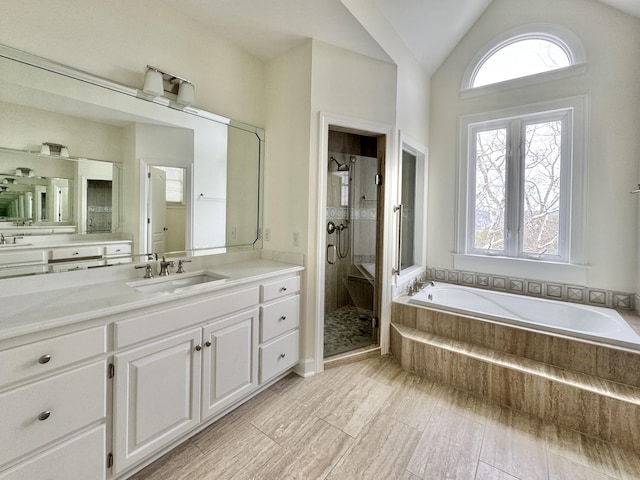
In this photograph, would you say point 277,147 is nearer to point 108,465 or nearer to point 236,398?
point 236,398

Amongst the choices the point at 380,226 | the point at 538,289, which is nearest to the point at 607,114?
the point at 538,289

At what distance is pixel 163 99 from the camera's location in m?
1.91

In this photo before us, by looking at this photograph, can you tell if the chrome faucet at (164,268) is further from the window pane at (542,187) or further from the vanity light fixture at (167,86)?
the window pane at (542,187)

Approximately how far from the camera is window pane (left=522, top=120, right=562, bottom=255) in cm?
286

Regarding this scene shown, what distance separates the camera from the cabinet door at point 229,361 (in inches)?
66.4

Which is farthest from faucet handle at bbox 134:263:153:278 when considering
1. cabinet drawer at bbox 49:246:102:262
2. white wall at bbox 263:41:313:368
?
white wall at bbox 263:41:313:368

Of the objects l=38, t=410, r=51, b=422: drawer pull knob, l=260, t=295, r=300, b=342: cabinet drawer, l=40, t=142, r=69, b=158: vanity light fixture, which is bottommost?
l=38, t=410, r=51, b=422: drawer pull knob

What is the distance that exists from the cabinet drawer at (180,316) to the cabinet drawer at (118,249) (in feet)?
1.94

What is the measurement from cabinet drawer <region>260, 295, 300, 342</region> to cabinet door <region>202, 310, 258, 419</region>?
0.26 feet

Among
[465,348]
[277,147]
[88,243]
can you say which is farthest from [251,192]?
[465,348]

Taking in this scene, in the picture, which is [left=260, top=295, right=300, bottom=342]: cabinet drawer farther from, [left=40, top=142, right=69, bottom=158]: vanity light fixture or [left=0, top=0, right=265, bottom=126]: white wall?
[left=0, top=0, right=265, bottom=126]: white wall

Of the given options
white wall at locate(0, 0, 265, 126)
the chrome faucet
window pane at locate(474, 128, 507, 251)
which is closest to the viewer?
white wall at locate(0, 0, 265, 126)

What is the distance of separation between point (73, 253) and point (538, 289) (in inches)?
150

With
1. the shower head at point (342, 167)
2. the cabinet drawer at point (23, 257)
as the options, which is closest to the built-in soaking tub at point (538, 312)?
the shower head at point (342, 167)
